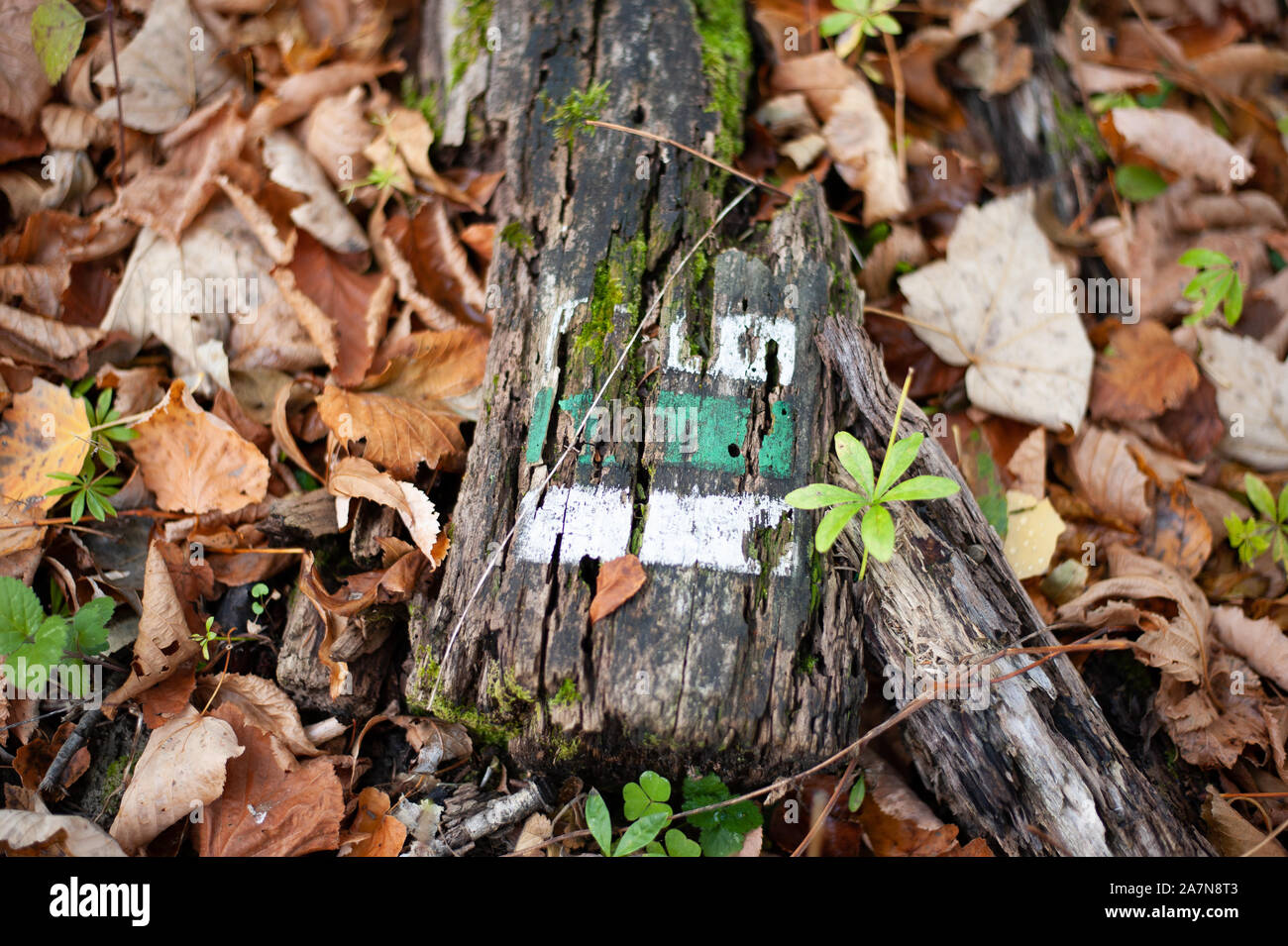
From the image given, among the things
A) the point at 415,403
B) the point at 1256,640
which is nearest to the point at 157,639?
the point at 415,403

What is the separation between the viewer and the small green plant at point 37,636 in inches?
82.4

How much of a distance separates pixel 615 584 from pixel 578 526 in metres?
0.19

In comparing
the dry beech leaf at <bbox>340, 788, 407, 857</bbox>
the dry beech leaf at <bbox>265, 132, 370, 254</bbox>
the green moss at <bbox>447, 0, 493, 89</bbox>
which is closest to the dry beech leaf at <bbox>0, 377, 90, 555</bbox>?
the dry beech leaf at <bbox>265, 132, 370, 254</bbox>

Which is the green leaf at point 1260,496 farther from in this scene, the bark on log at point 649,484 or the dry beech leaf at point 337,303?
the dry beech leaf at point 337,303

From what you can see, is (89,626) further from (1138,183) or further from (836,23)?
(1138,183)

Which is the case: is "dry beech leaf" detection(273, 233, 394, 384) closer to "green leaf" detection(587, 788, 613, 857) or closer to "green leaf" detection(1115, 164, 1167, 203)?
"green leaf" detection(587, 788, 613, 857)

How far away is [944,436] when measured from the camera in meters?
2.68

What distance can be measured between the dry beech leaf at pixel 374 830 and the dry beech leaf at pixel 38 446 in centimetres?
136

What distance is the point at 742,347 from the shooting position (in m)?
2.18

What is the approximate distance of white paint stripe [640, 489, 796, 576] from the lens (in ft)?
6.38

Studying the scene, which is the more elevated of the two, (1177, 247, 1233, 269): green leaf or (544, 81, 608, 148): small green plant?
(544, 81, 608, 148): small green plant

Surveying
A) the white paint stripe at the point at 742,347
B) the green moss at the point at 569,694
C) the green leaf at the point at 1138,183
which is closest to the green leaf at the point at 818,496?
the white paint stripe at the point at 742,347

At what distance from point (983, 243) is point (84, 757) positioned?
3423 mm

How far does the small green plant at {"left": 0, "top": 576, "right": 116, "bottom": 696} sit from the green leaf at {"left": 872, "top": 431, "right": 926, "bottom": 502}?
2.18 metres
